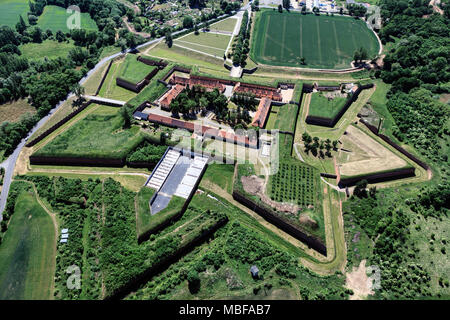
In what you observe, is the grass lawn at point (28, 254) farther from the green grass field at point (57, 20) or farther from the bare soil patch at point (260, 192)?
the green grass field at point (57, 20)

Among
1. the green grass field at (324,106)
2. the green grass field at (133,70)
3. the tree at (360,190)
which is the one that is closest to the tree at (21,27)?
the green grass field at (133,70)

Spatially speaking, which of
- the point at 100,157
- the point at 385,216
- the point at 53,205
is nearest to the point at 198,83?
the point at 100,157

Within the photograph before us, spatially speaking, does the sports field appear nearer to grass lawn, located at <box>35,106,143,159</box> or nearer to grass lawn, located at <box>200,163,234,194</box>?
grass lawn, located at <box>200,163,234,194</box>

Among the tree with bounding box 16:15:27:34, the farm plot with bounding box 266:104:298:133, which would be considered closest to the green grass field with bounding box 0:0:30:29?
the tree with bounding box 16:15:27:34

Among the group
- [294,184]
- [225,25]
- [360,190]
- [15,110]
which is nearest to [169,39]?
[225,25]
